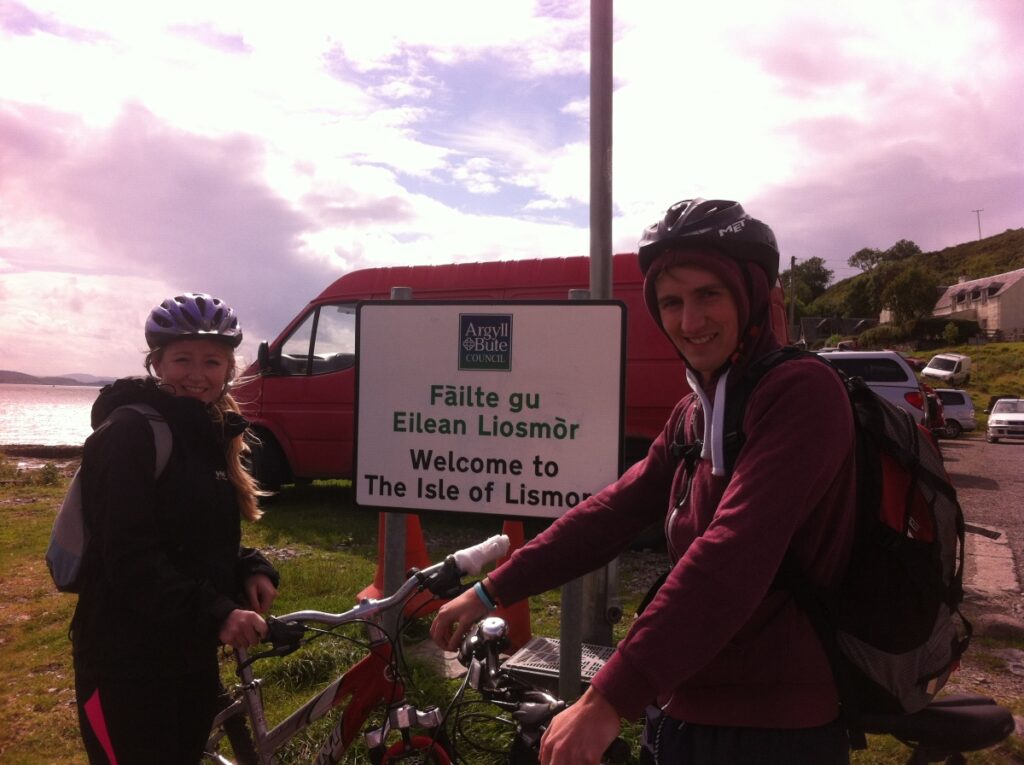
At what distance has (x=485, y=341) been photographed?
11.4 feet

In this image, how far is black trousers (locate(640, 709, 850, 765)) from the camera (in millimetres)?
1408

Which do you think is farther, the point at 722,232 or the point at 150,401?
the point at 150,401

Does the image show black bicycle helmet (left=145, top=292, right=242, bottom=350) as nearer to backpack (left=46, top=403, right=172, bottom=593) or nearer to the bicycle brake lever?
backpack (left=46, top=403, right=172, bottom=593)

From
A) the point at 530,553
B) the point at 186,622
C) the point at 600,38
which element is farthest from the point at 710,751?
the point at 600,38

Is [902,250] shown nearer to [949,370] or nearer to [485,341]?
[949,370]

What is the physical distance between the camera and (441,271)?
888cm

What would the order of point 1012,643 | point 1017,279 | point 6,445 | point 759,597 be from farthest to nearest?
point 1017,279 < point 6,445 < point 1012,643 < point 759,597

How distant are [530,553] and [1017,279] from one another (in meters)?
94.0

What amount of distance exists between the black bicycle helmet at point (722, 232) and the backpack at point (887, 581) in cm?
22

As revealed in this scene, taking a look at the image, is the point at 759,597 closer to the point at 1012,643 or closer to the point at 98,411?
the point at 98,411

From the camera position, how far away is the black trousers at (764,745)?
1408 mm

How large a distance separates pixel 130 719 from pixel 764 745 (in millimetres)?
1730

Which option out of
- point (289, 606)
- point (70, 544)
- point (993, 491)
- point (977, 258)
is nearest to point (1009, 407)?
point (993, 491)

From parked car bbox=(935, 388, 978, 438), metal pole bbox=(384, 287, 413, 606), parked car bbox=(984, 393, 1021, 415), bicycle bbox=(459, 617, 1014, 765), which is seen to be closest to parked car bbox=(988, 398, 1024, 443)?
parked car bbox=(935, 388, 978, 438)
